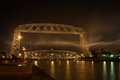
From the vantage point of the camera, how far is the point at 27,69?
27.0m

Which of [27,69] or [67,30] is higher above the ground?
[67,30]

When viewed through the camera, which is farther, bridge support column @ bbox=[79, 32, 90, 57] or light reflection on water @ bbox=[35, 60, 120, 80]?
bridge support column @ bbox=[79, 32, 90, 57]

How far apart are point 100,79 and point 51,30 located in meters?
68.5

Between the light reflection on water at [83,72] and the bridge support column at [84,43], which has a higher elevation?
the bridge support column at [84,43]

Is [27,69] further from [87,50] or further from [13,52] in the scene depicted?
[87,50]

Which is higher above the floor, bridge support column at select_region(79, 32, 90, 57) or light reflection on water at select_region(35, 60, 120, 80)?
bridge support column at select_region(79, 32, 90, 57)

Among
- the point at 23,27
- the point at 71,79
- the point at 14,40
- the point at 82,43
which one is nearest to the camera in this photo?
the point at 71,79

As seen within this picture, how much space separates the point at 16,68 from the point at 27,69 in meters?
0.94

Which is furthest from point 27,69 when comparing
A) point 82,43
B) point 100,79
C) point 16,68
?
point 82,43

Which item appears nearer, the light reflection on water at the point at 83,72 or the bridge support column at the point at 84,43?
the light reflection on water at the point at 83,72

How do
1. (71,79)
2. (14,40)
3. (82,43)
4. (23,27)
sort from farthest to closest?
1. (82,43)
2. (23,27)
3. (14,40)
4. (71,79)

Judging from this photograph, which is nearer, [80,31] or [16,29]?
[16,29]

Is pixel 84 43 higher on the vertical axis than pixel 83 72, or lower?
higher

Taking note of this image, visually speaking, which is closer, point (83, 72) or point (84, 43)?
point (83, 72)
